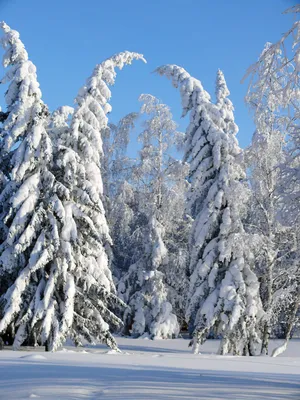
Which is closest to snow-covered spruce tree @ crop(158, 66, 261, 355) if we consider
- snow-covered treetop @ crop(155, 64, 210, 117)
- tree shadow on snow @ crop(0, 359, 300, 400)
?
snow-covered treetop @ crop(155, 64, 210, 117)

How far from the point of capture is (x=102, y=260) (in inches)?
805

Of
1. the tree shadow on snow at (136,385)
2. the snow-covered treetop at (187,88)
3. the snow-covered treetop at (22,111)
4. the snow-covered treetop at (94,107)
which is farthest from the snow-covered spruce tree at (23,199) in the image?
the tree shadow on snow at (136,385)

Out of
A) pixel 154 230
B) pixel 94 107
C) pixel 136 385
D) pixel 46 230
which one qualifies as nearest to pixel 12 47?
pixel 94 107

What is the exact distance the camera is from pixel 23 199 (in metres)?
18.2

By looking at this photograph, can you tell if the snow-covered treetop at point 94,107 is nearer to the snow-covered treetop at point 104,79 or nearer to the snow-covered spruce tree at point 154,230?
the snow-covered treetop at point 104,79

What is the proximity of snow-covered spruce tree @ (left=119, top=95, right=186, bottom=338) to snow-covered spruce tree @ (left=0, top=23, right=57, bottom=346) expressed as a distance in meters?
10.6

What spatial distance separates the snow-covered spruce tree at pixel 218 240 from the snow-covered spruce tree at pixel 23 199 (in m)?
6.59

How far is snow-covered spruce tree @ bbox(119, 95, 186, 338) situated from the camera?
28250 millimetres

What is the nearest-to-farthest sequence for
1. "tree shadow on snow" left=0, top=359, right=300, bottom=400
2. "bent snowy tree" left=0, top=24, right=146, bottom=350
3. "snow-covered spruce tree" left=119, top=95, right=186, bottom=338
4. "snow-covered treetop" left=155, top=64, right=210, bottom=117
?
"tree shadow on snow" left=0, top=359, right=300, bottom=400, "bent snowy tree" left=0, top=24, right=146, bottom=350, "snow-covered treetop" left=155, top=64, right=210, bottom=117, "snow-covered spruce tree" left=119, top=95, right=186, bottom=338

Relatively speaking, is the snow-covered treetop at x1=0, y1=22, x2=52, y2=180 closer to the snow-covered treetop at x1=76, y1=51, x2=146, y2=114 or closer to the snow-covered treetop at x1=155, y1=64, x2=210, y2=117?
the snow-covered treetop at x1=76, y1=51, x2=146, y2=114

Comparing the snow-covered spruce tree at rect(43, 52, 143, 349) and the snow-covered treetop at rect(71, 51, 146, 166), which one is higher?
the snow-covered treetop at rect(71, 51, 146, 166)

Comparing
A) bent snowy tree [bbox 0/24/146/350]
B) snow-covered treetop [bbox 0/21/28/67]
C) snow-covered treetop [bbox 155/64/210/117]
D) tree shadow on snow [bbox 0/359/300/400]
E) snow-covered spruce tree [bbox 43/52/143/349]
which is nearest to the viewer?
tree shadow on snow [bbox 0/359/300/400]

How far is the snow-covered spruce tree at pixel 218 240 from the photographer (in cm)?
2005

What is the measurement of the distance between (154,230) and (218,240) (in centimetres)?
804
